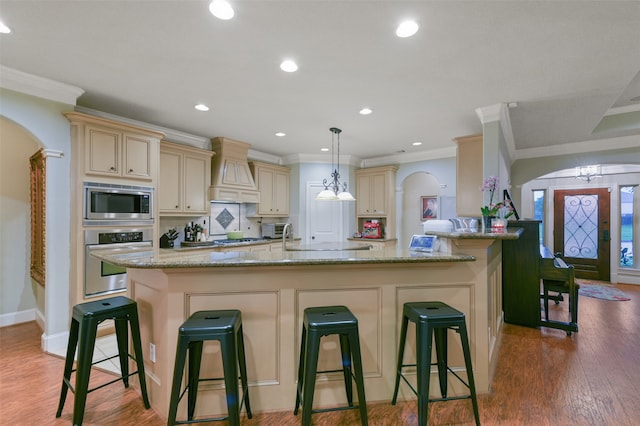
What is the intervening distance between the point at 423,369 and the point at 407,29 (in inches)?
85.2

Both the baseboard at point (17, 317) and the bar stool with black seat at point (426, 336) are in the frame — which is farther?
the baseboard at point (17, 317)

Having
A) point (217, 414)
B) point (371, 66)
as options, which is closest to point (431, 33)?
point (371, 66)

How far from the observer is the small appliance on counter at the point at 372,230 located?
20.1ft

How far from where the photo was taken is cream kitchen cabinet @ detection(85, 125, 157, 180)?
3.12m

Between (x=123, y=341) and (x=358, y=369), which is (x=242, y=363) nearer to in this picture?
(x=358, y=369)

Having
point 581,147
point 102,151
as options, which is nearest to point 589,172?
point 581,147

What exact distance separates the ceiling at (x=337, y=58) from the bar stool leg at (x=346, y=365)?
2102mm

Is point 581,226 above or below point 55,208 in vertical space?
below

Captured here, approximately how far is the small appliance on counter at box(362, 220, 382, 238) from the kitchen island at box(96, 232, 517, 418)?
3914 mm

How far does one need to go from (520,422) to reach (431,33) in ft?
8.58

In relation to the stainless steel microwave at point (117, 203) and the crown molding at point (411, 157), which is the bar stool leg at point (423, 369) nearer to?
the stainless steel microwave at point (117, 203)

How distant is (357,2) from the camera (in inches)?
70.1

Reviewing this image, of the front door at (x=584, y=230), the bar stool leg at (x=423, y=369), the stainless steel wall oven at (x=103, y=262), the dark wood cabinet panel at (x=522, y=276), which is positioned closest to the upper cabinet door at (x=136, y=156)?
the stainless steel wall oven at (x=103, y=262)

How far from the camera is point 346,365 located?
6.50 ft
